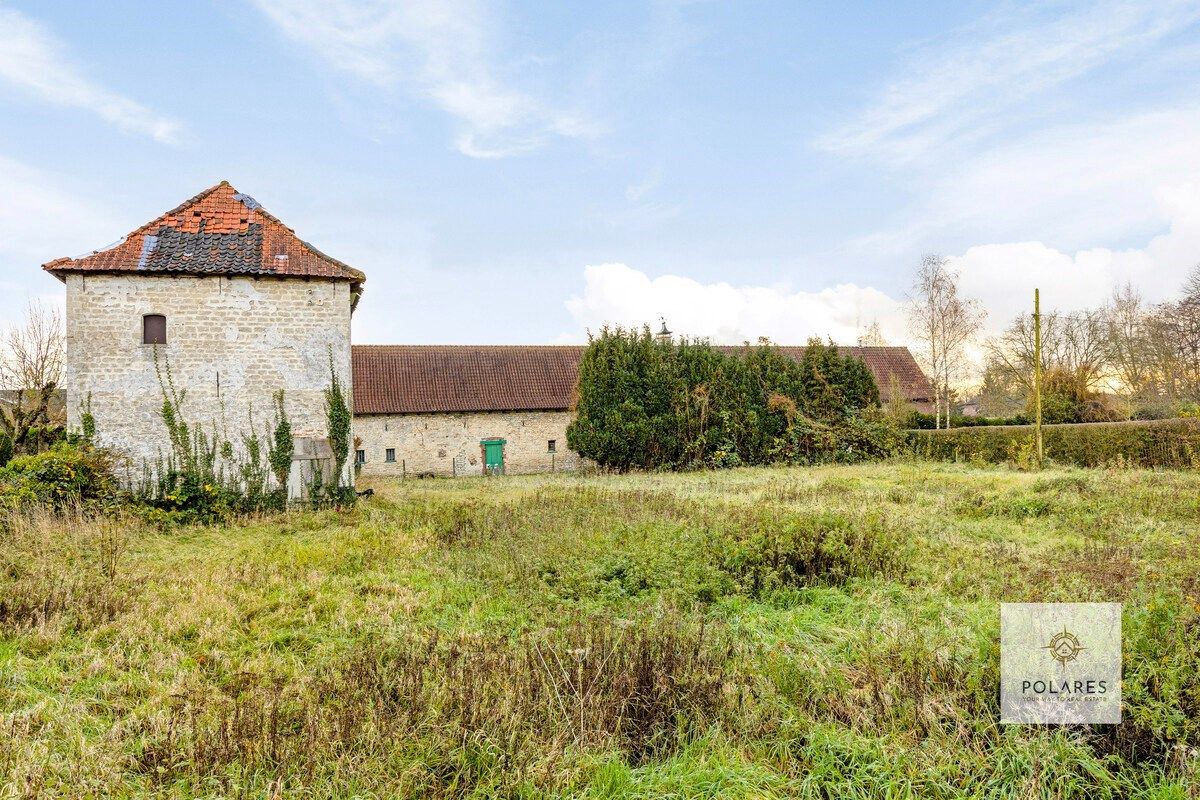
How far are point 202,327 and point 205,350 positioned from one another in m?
0.46

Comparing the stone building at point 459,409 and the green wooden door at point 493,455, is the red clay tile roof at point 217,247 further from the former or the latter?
the green wooden door at point 493,455

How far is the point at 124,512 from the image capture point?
1216 cm

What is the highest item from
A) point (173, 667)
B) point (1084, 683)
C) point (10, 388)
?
point (10, 388)

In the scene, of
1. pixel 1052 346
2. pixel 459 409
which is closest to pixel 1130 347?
pixel 1052 346

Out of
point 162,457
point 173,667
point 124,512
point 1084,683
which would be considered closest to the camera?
point 1084,683

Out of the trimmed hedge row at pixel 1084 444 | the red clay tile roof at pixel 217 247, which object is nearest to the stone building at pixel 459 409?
the trimmed hedge row at pixel 1084 444

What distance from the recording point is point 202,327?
14125 mm

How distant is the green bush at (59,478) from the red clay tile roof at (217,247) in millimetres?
3657

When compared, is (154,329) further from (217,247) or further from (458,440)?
(458,440)

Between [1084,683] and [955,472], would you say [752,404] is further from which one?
[1084,683]

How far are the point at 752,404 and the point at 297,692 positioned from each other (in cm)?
2264

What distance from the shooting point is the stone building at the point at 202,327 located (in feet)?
44.6

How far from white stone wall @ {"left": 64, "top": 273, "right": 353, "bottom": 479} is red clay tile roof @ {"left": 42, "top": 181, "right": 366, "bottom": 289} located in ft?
0.82

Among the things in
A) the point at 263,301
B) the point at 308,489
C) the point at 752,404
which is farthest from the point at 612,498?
the point at 752,404
